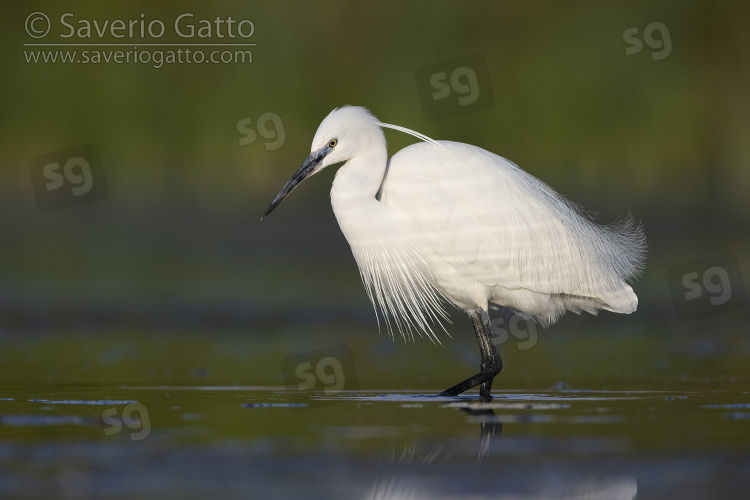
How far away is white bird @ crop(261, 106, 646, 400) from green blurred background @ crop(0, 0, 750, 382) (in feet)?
25.7

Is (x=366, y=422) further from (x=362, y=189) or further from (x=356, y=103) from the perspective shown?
(x=356, y=103)

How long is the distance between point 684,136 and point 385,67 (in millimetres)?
4780

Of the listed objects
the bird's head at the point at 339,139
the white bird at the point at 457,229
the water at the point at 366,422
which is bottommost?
the water at the point at 366,422

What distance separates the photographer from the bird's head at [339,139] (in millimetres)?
6914

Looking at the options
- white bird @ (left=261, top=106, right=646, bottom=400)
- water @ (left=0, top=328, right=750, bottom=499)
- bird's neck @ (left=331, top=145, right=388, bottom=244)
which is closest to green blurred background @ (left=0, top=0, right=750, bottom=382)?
water @ (left=0, top=328, right=750, bottom=499)

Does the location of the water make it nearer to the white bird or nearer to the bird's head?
the white bird

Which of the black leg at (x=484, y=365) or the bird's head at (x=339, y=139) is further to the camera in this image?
the bird's head at (x=339, y=139)

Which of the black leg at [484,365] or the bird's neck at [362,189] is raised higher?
the bird's neck at [362,189]

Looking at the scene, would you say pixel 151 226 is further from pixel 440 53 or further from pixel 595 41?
pixel 595 41

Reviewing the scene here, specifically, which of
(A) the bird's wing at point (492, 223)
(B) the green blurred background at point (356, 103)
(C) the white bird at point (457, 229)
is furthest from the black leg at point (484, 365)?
(B) the green blurred background at point (356, 103)

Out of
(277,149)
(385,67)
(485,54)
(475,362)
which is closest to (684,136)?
(485,54)

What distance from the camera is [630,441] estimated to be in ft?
16.1

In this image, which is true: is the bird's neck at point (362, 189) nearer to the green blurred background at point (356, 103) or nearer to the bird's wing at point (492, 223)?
the bird's wing at point (492, 223)

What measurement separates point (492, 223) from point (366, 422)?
2092 millimetres
